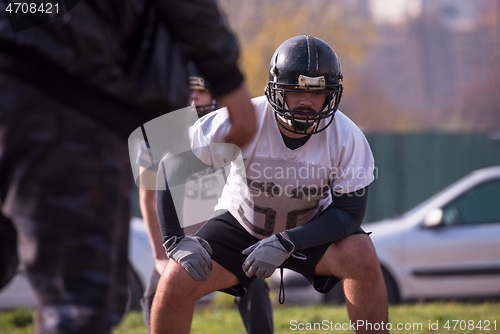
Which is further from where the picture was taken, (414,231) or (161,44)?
(414,231)

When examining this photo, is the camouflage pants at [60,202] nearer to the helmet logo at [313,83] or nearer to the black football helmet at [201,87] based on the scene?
the helmet logo at [313,83]

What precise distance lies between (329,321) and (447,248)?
199cm

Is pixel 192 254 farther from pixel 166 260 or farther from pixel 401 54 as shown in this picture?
pixel 401 54

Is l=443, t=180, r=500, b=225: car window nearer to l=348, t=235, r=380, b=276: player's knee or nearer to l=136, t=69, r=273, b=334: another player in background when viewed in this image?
l=136, t=69, r=273, b=334: another player in background

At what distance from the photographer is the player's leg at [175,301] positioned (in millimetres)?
2487

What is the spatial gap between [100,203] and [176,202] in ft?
4.28

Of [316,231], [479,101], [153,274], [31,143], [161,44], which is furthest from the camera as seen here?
[479,101]

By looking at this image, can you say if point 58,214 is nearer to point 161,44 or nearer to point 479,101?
point 161,44

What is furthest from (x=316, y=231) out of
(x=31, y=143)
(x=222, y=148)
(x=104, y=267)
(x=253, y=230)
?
(x=31, y=143)

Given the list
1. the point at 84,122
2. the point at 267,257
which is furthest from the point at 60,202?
the point at 267,257

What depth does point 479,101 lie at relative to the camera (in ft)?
132

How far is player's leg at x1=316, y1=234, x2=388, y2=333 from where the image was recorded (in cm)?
256

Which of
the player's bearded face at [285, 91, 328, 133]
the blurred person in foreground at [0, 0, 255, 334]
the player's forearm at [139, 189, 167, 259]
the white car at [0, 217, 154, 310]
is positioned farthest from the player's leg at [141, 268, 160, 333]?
the white car at [0, 217, 154, 310]

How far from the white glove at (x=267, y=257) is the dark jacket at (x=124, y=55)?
1.23 metres
